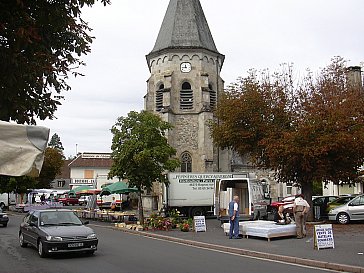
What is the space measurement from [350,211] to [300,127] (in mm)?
5212

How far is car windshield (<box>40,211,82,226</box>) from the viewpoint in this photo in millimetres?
15409

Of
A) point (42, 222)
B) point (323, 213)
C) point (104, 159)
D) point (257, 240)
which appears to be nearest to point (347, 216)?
point (323, 213)

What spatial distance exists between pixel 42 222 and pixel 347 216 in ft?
53.8

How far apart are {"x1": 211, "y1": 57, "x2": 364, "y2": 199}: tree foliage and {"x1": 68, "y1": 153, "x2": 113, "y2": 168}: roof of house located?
182 ft

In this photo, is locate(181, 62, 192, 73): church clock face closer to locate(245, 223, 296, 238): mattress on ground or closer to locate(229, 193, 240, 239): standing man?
locate(229, 193, 240, 239): standing man

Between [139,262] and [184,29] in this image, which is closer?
[139,262]

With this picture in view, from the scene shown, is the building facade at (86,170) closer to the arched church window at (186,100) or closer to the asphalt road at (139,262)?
the arched church window at (186,100)

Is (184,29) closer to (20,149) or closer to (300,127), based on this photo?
(300,127)

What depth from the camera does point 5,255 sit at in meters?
15.1

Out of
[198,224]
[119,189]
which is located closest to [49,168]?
[119,189]

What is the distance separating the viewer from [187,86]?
4597cm

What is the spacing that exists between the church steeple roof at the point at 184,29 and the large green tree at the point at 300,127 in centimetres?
1860

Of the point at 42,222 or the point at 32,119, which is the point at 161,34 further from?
the point at 32,119

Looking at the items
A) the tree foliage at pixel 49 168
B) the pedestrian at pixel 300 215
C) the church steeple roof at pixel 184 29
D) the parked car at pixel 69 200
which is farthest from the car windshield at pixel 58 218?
the parked car at pixel 69 200
